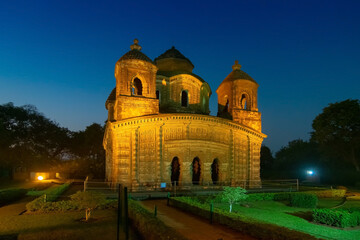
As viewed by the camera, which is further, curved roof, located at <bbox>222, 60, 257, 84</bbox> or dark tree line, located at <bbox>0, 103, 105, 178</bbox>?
dark tree line, located at <bbox>0, 103, 105, 178</bbox>

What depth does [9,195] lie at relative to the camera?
57.1ft

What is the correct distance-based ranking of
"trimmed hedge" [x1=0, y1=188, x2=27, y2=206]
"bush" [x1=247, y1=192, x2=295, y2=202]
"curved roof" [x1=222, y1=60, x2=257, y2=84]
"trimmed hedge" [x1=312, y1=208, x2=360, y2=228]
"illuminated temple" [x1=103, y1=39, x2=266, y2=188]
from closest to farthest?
"trimmed hedge" [x1=312, y1=208, x2=360, y2=228] → "trimmed hedge" [x1=0, y1=188, x2=27, y2=206] → "bush" [x1=247, y1=192, x2=295, y2=202] → "illuminated temple" [x1=103, y1=39, x2=266, y2=188] → "curved roof" [x1=222, y1=60, x2=257, y2=84]

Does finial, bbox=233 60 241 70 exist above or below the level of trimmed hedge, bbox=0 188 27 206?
above

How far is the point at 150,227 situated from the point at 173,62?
22611 millimetres

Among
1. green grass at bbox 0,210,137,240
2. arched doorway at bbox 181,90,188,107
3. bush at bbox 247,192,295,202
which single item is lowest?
bush at bbox 247,192,295,202

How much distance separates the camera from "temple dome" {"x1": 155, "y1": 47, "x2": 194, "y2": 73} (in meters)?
28.7

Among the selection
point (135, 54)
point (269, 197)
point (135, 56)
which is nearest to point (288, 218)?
point (269, 197)

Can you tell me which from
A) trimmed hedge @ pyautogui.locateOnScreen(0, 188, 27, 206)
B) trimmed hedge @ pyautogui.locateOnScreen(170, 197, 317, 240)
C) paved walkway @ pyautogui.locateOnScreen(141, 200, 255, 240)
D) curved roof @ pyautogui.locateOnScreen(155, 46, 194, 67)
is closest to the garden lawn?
trimmed hedge @ pyautogui.locateOnScreen(170, 197, 317, 240)

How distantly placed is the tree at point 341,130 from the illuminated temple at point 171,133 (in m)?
12.3

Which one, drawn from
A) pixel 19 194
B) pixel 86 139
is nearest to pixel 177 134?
pixel 19 194

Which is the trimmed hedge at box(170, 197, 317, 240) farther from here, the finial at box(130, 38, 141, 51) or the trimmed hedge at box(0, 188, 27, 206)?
the finial at box(130, 38, 141, 51)

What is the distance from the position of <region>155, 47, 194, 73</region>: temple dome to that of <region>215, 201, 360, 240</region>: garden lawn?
1654 centimetres

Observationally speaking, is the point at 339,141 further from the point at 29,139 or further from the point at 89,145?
the point at 29,139

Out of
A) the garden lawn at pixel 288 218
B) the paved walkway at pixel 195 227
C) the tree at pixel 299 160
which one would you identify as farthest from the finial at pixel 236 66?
the tree at pixel 299 160
